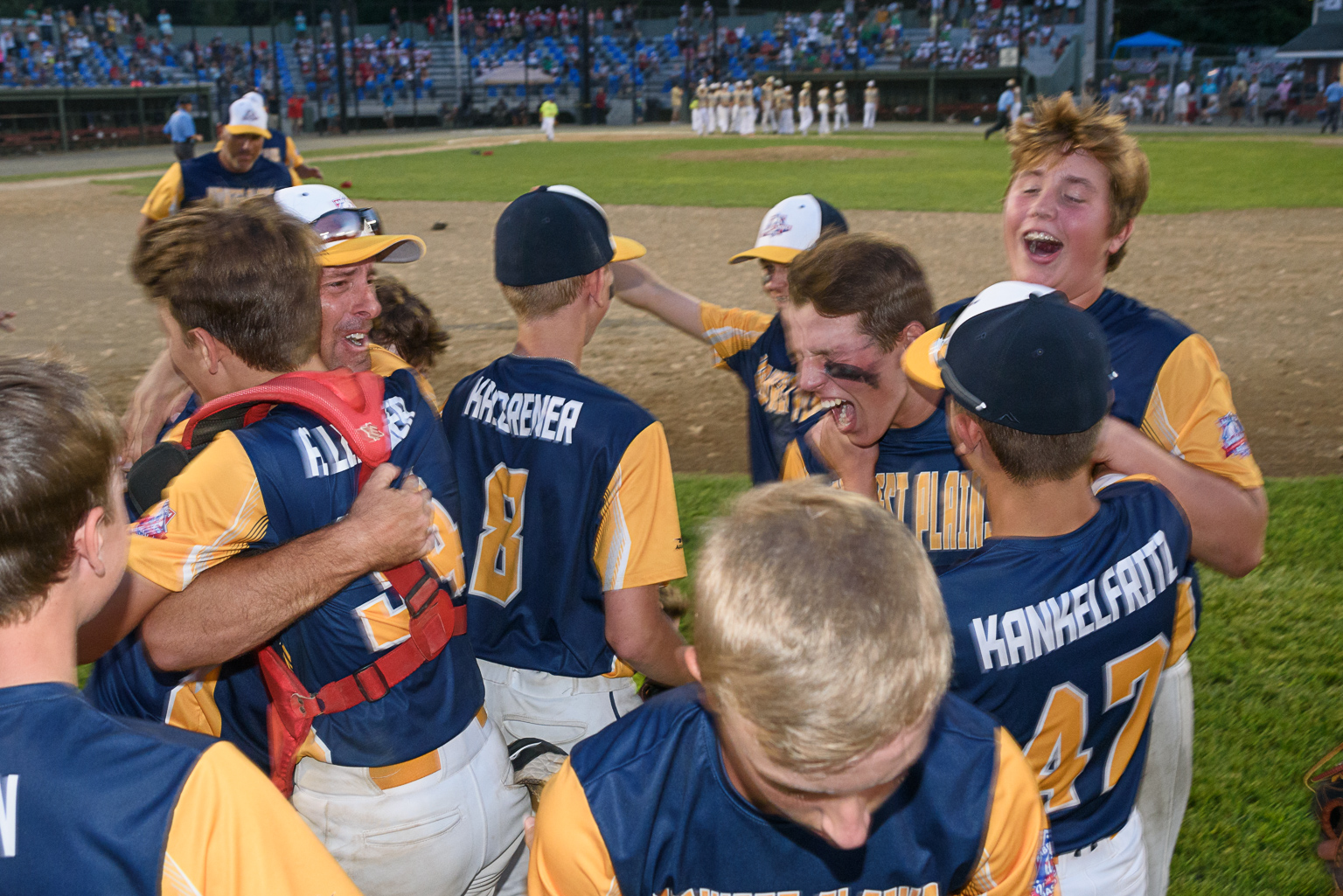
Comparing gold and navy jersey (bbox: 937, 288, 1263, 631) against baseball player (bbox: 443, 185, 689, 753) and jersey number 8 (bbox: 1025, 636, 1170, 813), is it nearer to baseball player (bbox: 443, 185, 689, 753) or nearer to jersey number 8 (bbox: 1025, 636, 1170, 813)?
jersey number 8 (bbox: 1025, 636, 1170, 813)

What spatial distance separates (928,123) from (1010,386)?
53.0 m

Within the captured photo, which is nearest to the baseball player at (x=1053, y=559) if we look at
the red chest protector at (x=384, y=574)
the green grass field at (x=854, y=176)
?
the red chest protector at (x=384, y=574)

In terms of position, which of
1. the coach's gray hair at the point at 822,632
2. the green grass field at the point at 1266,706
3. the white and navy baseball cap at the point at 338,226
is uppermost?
the white and navy baseball cap at the point at 338,226

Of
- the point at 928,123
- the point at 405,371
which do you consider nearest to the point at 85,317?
the point at 405,371

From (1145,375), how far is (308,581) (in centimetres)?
234

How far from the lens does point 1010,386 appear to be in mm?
2111

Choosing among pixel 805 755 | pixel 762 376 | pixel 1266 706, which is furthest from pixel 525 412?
pixel 1266 706

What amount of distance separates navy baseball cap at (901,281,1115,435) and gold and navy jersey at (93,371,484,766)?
1.34m

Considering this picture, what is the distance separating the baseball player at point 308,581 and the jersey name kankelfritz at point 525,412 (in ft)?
1.23

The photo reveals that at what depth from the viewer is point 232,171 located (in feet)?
30.3

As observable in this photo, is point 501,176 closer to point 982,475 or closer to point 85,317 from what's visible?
point 85,317

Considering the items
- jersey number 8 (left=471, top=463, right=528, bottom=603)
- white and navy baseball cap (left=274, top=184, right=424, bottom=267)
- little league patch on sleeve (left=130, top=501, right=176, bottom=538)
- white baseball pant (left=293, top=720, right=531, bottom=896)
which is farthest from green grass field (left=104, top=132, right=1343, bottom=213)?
little league patch on sleeve (left=130, top=501, right=176, bottom=538)

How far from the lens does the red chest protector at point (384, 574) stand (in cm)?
241

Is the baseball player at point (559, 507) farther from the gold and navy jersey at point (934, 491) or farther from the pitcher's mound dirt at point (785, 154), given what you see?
the pitcher's mound dirt at point (785, 154)
